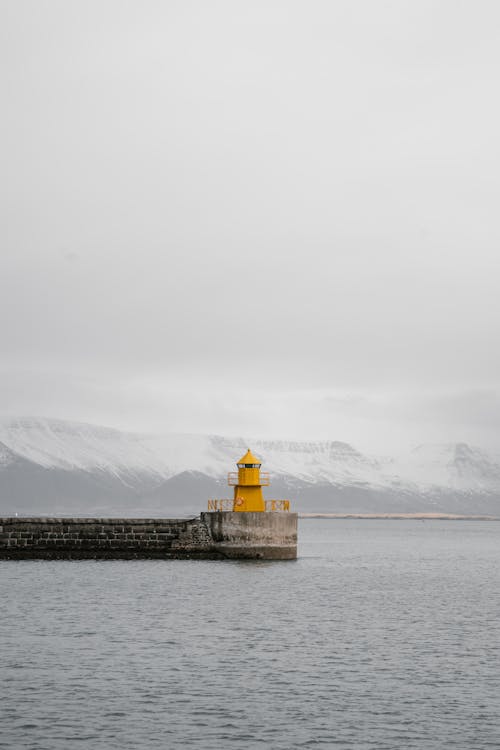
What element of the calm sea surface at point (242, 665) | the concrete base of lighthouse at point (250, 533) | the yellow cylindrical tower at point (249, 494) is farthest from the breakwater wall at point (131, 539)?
the calm sea surface at point (242, 665)

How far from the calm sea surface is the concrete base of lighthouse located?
4212 millimetres

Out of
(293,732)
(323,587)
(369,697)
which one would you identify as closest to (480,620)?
(323,587)

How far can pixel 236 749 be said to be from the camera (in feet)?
90.9

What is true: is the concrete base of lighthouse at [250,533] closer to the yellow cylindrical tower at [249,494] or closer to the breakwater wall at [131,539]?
the breakwater wall at [131,539]

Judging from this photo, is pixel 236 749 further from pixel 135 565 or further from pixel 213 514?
pixel 135 565

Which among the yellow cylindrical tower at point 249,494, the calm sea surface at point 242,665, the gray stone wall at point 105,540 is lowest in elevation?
the calm sea surface at point 242,665

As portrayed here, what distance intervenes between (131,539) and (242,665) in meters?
36.8

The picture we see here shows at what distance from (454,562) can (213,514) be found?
5014 cm

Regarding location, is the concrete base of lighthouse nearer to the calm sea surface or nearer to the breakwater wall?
the breakwater wall

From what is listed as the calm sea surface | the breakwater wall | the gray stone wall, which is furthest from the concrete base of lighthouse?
the calm sea surface

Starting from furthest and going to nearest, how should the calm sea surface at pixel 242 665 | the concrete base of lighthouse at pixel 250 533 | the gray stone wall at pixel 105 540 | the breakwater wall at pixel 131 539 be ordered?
the gray stone wall at pixel 105 540, the breakwater wall at pixel 131 539, the concrete base of lighthouse at pixel 250 533, the calm sea surface at pixel 242 665

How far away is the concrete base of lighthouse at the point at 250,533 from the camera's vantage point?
72375 mm

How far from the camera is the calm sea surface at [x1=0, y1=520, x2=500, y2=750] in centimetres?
2947

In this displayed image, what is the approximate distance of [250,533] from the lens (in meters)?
72.6
